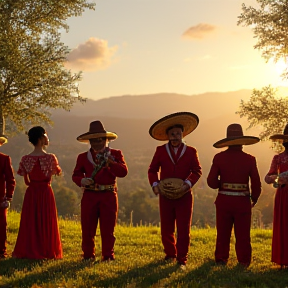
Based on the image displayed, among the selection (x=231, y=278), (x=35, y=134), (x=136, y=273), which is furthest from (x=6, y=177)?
(x=231, y=278)

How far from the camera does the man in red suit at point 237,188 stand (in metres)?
8.09

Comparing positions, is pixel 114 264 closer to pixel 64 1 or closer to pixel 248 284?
pixel 248 284

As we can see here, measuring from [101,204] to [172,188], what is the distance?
54.9 inches

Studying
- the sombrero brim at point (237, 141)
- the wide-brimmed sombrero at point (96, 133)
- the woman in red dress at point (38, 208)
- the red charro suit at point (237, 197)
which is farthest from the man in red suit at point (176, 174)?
the woman in red dress at point (38, 208)

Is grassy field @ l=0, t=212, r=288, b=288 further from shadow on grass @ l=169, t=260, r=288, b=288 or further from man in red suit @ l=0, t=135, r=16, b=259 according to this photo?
man in red suit @ l=0, t=135, r=16, b=259

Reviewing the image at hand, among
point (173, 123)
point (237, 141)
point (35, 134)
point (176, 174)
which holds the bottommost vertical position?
point (176, 174)

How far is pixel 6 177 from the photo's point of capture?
879cm

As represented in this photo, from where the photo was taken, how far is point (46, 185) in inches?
346

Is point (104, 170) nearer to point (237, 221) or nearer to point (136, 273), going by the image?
point (136, 273)

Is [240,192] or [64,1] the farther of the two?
[64,1]

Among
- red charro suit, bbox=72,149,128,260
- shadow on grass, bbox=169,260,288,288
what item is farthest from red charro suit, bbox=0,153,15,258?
shadow on grass, bbox=169,260,288,288

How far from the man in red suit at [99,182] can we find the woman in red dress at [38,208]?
0.63 meters

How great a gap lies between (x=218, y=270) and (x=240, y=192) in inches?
56.2

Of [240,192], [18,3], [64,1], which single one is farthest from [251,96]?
[240,192]
